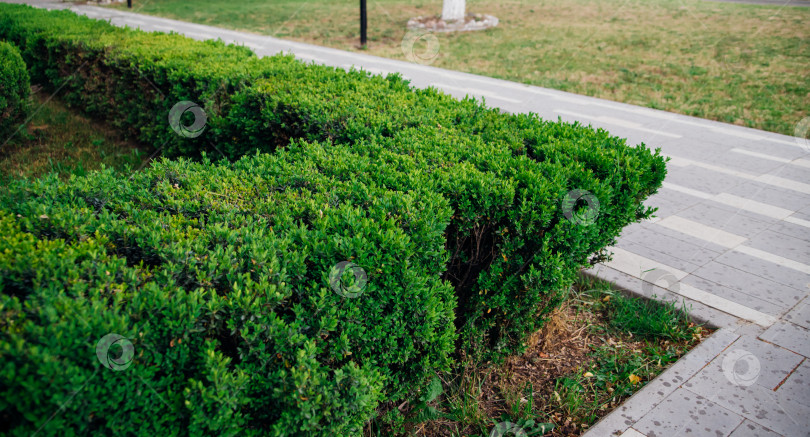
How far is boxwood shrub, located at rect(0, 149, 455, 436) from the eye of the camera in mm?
1662

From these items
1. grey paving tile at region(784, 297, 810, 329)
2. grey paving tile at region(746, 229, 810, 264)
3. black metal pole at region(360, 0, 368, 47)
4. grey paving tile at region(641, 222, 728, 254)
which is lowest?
grey paving tile at region(784, 297, 810, 329)

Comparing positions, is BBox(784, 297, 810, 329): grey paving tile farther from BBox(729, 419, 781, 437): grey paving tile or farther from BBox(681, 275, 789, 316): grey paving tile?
BBox(729, 419, 781, 437): grey paving tile

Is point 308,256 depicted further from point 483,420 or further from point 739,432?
point 739,432

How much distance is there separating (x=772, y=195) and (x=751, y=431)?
4192mm

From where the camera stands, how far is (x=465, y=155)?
139 inches

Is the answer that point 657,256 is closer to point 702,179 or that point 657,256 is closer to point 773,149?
point 702,179

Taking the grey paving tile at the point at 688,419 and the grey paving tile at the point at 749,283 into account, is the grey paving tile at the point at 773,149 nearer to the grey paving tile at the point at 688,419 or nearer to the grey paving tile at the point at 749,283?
the grey paving tile at the point at 749,283

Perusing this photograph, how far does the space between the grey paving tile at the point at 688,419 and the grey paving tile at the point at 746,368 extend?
0.40 ft

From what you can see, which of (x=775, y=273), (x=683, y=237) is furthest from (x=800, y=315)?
(x=683, y=237)

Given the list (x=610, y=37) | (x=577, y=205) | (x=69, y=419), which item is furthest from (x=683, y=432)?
(x=610, y=37)

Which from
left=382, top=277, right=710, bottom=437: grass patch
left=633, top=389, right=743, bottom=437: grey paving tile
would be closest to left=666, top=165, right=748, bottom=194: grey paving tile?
left=382, top=277, right=710, bottom=437: grass patch

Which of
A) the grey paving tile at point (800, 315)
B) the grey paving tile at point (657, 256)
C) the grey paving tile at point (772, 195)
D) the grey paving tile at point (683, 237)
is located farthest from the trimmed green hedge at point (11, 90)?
the grey paving tile at point (772, 195)

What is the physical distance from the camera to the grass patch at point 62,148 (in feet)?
20.1

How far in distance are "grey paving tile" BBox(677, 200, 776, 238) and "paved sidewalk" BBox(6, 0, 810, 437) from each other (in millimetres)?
→ 13
